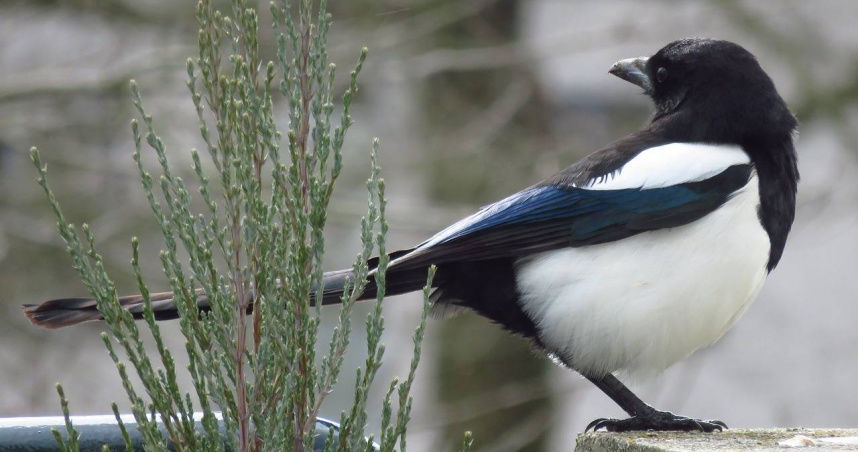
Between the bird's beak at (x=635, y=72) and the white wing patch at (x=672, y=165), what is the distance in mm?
306

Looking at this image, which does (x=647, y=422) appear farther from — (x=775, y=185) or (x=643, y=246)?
(x=775, y=185)

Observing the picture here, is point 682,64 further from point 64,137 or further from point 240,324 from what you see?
point 64,137

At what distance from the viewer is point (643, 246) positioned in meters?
2.85

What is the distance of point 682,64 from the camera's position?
3.13 metres

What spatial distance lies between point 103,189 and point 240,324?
4273mm

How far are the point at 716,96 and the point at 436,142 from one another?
2782 millimetres

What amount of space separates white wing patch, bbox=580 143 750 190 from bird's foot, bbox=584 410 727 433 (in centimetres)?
53

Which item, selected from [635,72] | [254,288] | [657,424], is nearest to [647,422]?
[657,424]

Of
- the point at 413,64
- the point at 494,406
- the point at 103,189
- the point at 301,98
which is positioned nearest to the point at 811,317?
the point at 494,406

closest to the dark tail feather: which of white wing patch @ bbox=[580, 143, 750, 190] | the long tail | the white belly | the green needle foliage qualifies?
the long tail

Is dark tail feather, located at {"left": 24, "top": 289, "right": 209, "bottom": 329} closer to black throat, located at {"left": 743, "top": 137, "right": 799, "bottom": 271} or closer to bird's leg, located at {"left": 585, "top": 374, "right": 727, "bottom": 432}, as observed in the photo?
bird's leg, located at {"left": 585, "top": 374, "right": 727, "bottom": 432}

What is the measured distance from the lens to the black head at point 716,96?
117 inches

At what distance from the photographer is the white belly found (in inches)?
109

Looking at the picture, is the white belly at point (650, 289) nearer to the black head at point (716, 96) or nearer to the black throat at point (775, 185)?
the black throat at point (775, 185)
